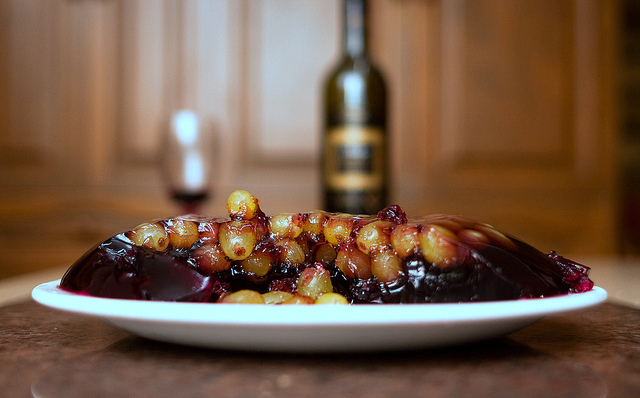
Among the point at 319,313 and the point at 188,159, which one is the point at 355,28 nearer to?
the point at 188,159

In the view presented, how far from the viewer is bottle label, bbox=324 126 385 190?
4.20ft

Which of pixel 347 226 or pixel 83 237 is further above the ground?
pixel 347 226

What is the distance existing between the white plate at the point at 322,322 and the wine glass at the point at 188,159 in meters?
0.95

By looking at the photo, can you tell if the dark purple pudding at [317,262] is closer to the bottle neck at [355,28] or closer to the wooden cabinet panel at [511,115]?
the bottle neck at [355,28]

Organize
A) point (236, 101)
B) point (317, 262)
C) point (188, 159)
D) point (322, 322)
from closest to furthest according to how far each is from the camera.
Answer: point (322, 322)
point (317, 262)
point (188, 159)
point (236, 101)

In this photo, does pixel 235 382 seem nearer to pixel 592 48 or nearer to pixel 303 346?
pixel 303 346

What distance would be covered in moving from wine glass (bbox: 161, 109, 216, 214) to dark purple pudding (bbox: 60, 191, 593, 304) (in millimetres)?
887

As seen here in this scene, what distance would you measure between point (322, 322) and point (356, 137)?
1055 mm

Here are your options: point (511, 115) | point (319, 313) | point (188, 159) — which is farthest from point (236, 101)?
point (319, 313)

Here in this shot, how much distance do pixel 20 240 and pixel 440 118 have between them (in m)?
1.29

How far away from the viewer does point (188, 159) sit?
124 centimetres

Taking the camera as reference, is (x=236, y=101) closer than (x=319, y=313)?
No

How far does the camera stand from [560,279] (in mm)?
333

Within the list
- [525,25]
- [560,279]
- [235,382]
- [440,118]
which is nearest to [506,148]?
[440,118]
